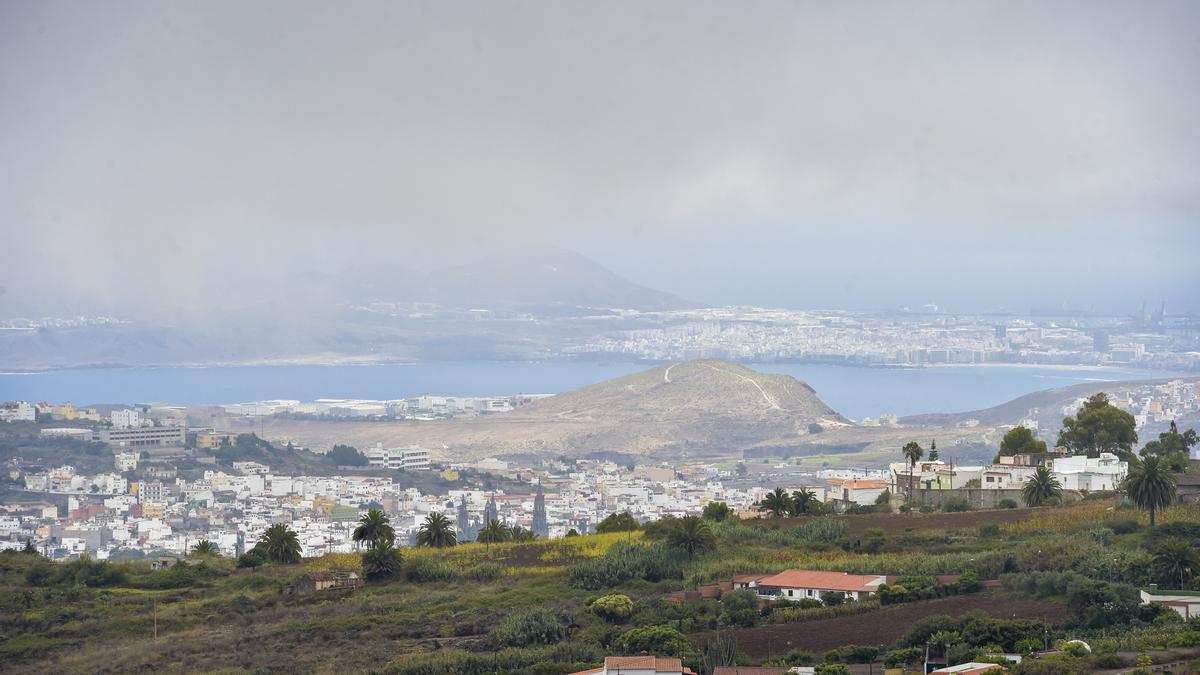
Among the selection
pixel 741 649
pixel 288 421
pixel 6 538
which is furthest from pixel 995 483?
pixel 288 421

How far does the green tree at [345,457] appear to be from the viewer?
94.9 metres

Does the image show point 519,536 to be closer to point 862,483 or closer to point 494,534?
point 494,534

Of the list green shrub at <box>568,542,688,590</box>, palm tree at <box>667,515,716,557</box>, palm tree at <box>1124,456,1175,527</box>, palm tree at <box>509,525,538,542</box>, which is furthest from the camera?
palm tree at <box>509,525,538,542</box>

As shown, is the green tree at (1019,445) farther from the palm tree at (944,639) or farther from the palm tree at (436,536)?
the palm tree at (944,639)

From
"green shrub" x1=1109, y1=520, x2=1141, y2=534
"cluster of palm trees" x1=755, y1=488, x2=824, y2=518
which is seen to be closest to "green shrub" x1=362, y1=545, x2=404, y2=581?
"cluster of palm trees" x1=755, y1=488, x2=824, y2=518

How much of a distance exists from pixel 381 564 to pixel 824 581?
10057 mm

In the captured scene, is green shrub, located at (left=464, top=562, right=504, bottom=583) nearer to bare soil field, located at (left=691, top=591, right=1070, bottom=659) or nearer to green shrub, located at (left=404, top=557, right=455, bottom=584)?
green shrub, located at (left=404, top=557, right=455, bottom=584)

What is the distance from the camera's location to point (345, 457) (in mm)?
95750

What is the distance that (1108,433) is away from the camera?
49.0 meters

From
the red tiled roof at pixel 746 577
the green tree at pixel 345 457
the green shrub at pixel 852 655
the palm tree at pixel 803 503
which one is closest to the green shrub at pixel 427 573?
the red tiled roof at pixel 746 577

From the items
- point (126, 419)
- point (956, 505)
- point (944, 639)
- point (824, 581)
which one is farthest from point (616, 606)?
point (126, 419)

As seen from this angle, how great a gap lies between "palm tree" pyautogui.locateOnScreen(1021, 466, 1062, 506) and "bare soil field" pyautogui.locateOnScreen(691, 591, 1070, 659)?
12.4 meters

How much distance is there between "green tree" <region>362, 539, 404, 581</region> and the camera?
115ft

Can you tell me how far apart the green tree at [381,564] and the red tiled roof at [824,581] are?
863cm
